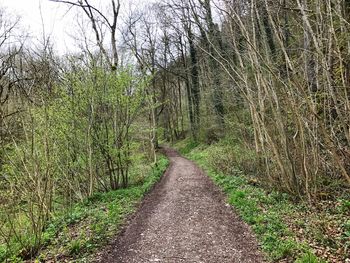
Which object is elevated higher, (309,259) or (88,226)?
(88,226)

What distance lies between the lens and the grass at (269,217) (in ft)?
15.6

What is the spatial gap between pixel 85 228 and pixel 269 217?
12.8ft

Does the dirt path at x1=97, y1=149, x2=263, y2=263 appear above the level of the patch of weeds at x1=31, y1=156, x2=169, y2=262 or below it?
below

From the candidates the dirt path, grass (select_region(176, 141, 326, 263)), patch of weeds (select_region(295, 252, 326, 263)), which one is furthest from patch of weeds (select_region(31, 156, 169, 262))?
patch of weeds (select_region(295, 252, 326, 263))

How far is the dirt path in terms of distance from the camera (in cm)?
528

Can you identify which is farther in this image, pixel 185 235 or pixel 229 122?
pixel 229 122

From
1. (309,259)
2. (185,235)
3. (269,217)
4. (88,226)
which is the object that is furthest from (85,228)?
(309,259)

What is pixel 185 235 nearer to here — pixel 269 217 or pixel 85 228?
pixel 269 217

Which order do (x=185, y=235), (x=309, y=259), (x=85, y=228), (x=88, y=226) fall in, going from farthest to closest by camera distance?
(x=88, y=226)
(x=85, y=228)
(x=185, y=235)
(x=309, y=259)

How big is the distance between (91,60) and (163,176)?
6530 mm

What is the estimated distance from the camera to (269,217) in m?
6.34

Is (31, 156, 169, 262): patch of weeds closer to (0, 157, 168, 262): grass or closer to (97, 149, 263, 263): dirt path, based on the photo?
(0, 157, 168, 262): grass

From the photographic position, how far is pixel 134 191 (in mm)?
10430

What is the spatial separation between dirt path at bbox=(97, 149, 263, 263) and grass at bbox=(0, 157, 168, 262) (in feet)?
1.04
